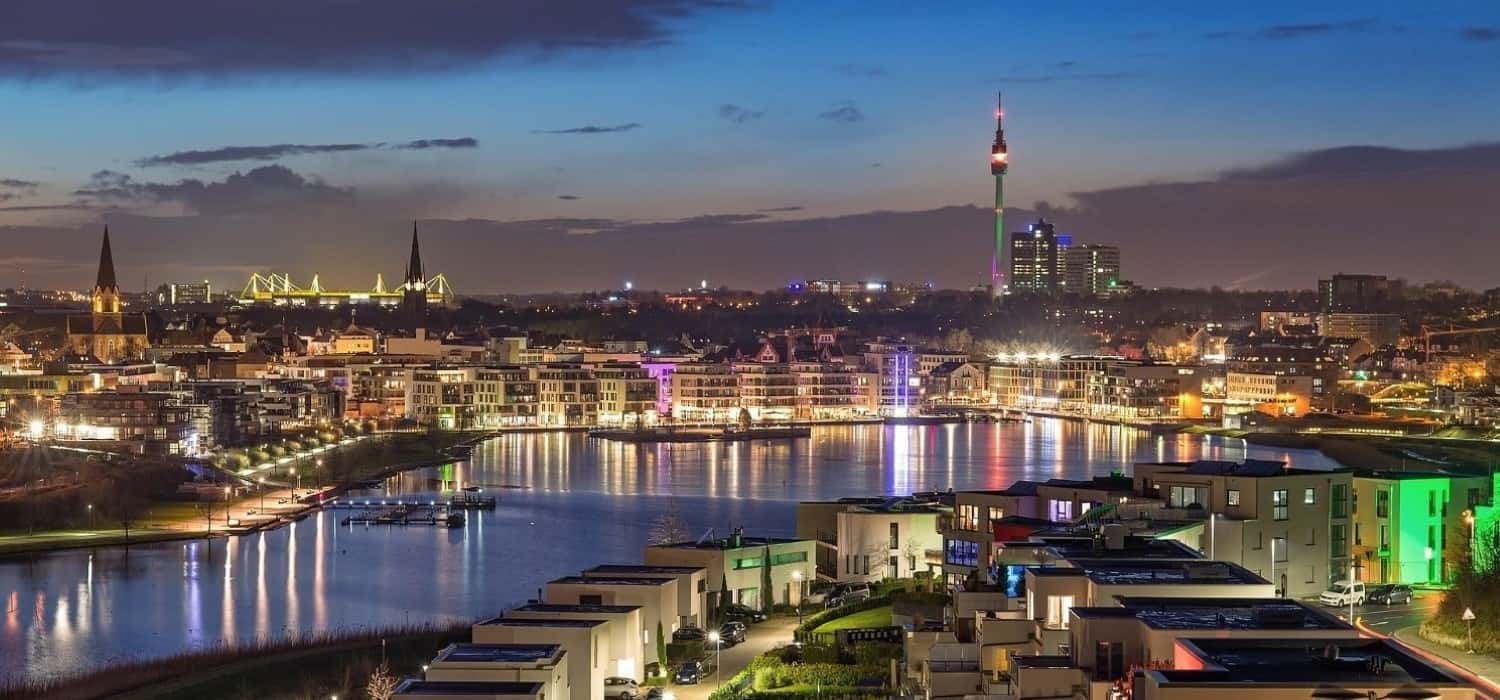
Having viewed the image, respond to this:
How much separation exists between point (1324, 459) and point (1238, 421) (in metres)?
6.22

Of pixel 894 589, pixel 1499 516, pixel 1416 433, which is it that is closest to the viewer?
pixel 1499 516

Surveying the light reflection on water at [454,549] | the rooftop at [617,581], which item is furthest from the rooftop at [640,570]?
the light reflection on water at [454,549]

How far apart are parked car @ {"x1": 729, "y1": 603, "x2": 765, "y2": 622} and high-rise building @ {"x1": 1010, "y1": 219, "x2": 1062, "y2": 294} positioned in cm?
5868

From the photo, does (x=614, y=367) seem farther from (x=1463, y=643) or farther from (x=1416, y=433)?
(x=1463, y=643)

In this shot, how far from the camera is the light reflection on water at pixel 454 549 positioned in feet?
29.5

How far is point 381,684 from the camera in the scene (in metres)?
6.51

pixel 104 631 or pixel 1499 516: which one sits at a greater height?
pixel 1499 516

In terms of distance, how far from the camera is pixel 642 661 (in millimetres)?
6691

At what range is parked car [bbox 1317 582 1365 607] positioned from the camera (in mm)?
6934

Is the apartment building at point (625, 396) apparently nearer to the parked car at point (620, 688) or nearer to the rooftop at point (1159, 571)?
the parked car at point (620, 688)

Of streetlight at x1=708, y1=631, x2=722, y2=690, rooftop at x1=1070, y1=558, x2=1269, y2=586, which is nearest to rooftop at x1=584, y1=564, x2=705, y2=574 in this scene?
streetlight at x1=708, y1=631, x2=722, y2=690

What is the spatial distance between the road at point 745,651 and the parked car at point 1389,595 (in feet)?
7.21

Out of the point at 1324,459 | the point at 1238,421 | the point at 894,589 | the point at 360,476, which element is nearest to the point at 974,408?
the point at 1238,421

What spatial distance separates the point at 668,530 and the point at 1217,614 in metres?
7.11
